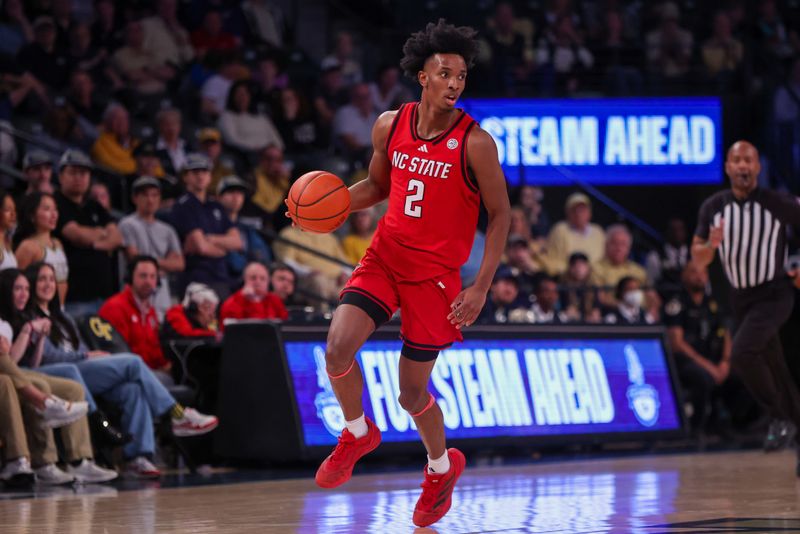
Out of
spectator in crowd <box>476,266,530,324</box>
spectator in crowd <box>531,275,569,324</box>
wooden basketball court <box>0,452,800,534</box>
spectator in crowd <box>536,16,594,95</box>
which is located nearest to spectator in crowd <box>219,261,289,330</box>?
wooden basketball court <box>0,452,800,534</box>

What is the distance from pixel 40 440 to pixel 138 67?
679cm

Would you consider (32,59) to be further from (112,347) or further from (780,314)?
(780,314)

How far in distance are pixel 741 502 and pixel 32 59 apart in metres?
9.15

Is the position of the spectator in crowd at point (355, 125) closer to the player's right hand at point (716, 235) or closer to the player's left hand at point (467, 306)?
the player's right hand at point (716, 235)

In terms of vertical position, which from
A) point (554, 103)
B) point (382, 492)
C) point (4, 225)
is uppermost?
point (554, 103)

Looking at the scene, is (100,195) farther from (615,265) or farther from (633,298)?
(615,265)

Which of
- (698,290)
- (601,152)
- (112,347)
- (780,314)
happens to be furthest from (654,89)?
(112,347)

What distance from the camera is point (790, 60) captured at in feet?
65.0

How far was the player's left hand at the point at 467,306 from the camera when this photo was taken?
641 cm

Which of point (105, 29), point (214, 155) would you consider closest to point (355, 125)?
point (214, 155)

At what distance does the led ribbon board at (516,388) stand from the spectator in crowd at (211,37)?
631cm

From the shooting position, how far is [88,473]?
9156mm

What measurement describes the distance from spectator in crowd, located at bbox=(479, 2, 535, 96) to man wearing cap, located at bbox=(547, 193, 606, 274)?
138 inches

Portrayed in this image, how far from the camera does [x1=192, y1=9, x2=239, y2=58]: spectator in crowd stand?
16188mm
